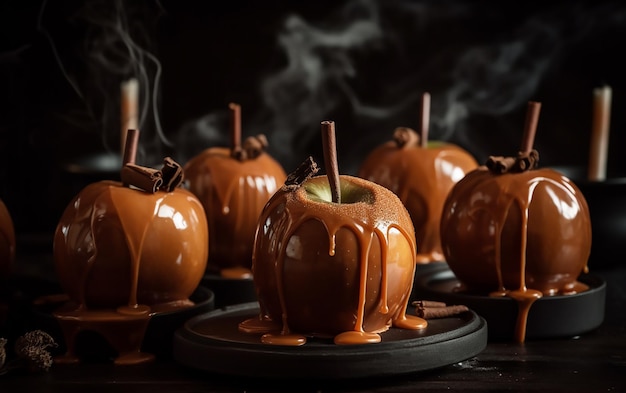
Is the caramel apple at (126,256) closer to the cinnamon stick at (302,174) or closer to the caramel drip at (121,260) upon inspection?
the caramel drip at (121,260)

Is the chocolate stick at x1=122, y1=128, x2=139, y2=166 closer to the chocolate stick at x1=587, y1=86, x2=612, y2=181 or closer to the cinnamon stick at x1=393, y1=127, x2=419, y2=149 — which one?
the cinnamon stick at x1=393, y1=127, x2=419, y2=149

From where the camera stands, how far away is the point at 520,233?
1503 mm

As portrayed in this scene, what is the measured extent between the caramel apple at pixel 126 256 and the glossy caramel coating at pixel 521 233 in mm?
397

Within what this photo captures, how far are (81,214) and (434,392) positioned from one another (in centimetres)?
53

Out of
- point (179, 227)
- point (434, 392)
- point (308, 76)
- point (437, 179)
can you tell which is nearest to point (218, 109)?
point (308, 76)

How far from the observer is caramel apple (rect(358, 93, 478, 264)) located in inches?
73.1

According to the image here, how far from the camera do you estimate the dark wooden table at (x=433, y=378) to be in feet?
4.10

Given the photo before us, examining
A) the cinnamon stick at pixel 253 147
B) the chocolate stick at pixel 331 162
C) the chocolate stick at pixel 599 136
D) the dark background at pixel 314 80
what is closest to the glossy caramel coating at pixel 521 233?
the chocolate stick at pixel 331 162

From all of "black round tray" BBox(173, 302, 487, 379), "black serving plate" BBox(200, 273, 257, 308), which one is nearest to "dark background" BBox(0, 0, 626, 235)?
"black serving plate" BBox(200, 273, 257, 308)

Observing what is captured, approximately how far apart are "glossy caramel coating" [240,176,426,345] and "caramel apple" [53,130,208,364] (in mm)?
150

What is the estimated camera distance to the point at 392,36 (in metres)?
2.71

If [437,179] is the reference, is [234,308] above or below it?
below

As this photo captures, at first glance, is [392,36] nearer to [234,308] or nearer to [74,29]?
[74,29]

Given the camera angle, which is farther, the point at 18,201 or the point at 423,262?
the point at 18,201
